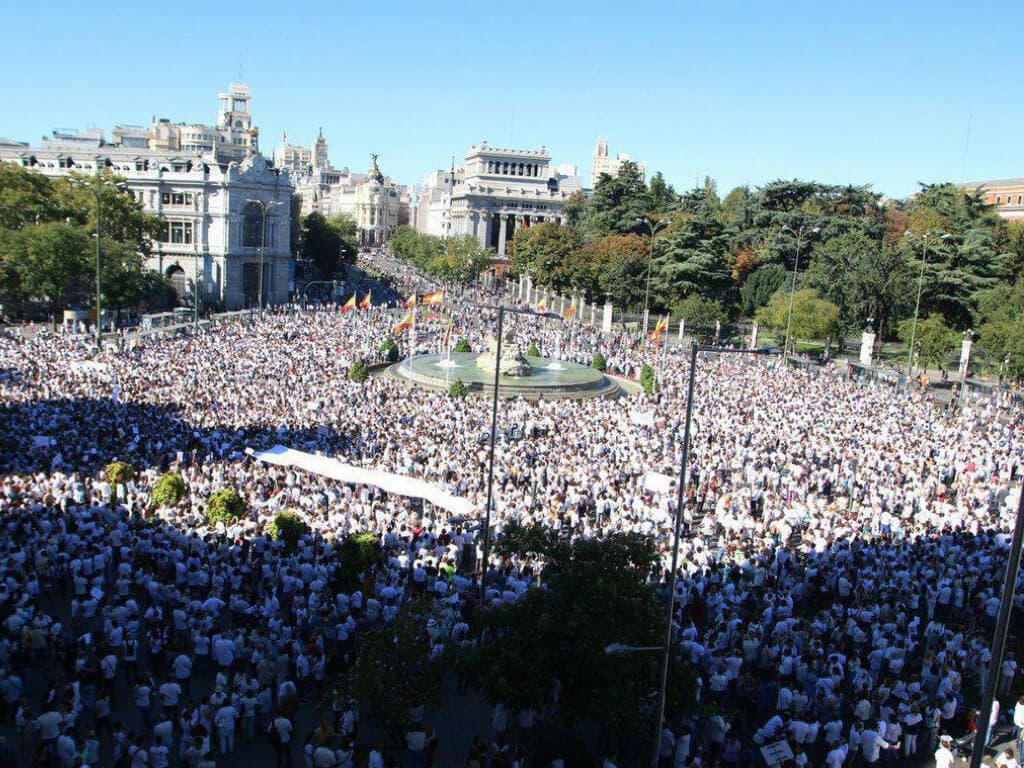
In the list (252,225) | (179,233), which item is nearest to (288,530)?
(179,233)

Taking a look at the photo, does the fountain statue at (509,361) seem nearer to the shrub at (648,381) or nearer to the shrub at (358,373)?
the shrub at (648,381)

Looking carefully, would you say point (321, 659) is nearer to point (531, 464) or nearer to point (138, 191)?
point (531, 464)

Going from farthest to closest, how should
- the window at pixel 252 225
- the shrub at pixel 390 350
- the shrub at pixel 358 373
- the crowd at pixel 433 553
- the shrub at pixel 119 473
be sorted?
the window at pixel 252 225 < the shrub at pixel 390 350 < the shrub at pixel 358 373 < the shrub at pixel 119 473 < the crowd at pixel 433 553

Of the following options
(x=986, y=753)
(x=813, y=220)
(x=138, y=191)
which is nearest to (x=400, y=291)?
(x=138, y=191)

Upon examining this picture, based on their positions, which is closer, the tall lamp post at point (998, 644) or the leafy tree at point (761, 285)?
the tall lamp post at point (998, 644)

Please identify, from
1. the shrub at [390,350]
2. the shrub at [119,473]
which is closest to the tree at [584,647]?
the shrub at [119,473]

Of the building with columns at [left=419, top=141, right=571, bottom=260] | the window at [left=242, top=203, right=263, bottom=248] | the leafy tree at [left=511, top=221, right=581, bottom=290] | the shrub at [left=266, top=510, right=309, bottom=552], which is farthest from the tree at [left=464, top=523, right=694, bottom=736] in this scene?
the building with columns at [left=419, top=141, right=571, bottom=260]

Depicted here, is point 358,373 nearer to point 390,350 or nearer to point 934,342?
point 390,350

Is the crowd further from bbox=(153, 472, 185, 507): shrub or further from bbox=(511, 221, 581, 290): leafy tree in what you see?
bbox=(511, 221, 581, 290): leafy tree
